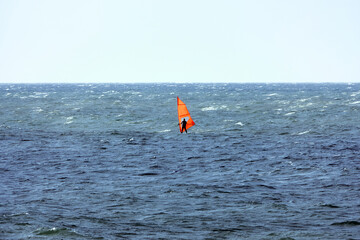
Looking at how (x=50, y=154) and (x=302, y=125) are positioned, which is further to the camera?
(x=302, y=125)

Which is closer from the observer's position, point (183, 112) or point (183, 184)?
point (183, 184)

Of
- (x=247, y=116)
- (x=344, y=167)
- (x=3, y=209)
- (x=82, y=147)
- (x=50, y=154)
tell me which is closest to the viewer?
(x=3, y=209)

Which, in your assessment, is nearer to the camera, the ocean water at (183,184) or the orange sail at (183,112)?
the ocean water at (183,184)

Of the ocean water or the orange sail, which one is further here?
the orange sail

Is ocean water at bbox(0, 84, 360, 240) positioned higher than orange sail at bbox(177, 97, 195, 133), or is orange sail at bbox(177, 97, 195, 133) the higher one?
orange sail at bbox(177, 97, 195, 133)

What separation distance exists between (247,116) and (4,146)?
92.5 feet

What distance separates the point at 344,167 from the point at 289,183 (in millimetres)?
4399

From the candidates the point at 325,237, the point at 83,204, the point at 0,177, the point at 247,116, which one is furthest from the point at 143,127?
the point at 325,237

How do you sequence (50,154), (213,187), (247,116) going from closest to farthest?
(213,187) < (50,154) < (247,116)

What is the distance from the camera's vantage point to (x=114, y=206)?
1744 centimetres

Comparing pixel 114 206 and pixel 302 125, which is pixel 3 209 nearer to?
pixel 114 206

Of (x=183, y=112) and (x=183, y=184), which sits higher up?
(x=183, y=112)

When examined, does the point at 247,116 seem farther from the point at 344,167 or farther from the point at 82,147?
the point at 344,167

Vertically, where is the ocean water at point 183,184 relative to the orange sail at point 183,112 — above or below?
below
